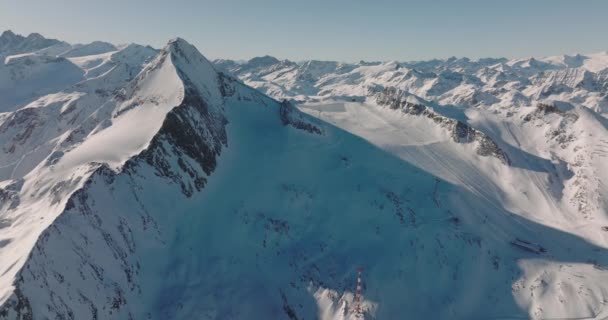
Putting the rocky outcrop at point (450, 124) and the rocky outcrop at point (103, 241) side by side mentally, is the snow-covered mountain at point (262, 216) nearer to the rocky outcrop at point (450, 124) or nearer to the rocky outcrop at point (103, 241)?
the rocky outcrop at point (103, 241)

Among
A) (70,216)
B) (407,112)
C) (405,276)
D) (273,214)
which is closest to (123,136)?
(70,216)

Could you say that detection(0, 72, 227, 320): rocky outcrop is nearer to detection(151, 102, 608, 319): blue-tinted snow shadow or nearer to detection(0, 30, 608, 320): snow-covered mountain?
detection(0, 30, 608, 320): snow-covered mountain

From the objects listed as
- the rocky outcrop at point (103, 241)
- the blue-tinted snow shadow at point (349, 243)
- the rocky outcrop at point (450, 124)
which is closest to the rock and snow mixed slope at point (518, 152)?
the rocky outcrop at point (450, 124)

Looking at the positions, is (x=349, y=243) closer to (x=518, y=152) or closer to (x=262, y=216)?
(x=262, y=216)

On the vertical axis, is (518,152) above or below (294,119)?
below

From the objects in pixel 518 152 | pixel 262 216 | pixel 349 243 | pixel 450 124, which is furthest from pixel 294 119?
pixel 518 152

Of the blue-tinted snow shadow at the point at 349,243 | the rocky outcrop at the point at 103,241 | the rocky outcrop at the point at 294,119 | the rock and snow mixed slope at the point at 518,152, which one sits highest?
the rocky outcrop at the point at 103,241

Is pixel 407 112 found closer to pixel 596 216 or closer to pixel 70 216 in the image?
pixel 596 216

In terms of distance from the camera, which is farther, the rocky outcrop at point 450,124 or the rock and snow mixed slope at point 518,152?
the rocky outcrop at point 450,124
